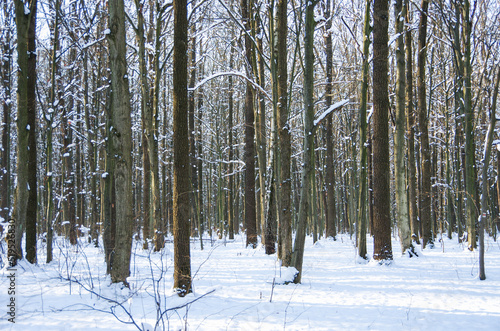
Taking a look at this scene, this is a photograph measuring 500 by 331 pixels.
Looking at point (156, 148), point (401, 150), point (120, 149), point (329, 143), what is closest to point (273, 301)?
point (120, 149)

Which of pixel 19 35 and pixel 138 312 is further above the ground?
pixel 19 35

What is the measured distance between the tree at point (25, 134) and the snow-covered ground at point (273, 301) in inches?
37.2

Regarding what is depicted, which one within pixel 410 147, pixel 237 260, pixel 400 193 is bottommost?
pixel 237 260

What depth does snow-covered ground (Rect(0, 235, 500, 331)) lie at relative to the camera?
443cm

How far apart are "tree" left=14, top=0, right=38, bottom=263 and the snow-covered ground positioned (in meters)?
0.95

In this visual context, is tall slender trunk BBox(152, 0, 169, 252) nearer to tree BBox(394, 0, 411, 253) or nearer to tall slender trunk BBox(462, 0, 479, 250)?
tree BBox(394, 0, 411, 253)

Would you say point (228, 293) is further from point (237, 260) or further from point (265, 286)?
point (237, 260)

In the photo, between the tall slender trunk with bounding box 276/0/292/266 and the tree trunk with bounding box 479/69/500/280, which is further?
the tall slender trunk with bounding box 276/0/292/266

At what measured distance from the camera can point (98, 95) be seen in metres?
12.8

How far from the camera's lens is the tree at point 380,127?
930 centimetres

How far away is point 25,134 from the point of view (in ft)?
27.6

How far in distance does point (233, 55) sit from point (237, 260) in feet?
36.2

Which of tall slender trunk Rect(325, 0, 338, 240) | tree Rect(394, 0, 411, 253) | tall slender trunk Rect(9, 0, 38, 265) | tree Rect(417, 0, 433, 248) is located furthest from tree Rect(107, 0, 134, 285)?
tree Rect(417, 0, 433, 248)

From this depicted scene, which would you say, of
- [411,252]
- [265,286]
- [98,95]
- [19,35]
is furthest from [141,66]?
[411,252]
